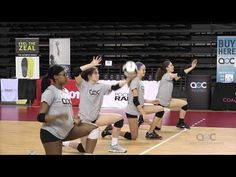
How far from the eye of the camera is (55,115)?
591cm

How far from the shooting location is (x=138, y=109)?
911cm

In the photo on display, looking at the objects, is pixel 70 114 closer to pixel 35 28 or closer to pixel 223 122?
pixel 223 122

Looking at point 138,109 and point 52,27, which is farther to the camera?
point 52,27

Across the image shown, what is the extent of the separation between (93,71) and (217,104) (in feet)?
27.5

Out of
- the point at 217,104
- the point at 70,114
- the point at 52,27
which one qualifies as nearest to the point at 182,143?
the point at 70,114

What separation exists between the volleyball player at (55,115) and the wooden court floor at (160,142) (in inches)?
63.5

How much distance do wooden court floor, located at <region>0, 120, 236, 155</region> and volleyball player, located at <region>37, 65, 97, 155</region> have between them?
1613 mm

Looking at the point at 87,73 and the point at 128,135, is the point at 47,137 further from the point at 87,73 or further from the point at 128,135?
the point at 128,135

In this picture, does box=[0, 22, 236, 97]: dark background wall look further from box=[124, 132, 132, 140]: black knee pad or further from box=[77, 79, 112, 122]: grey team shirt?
box=[77, 79, 112, 122]: grey team shirt

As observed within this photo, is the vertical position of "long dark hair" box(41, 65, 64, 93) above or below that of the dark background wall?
below

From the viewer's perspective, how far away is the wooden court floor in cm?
822

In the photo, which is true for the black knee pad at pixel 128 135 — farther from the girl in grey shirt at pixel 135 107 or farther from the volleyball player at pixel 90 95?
the volleyball player at pixel 90 95

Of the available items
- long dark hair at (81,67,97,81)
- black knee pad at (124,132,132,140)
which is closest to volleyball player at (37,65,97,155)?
long dark hair at (81,67,97,81)

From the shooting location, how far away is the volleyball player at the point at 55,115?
19.7ft
